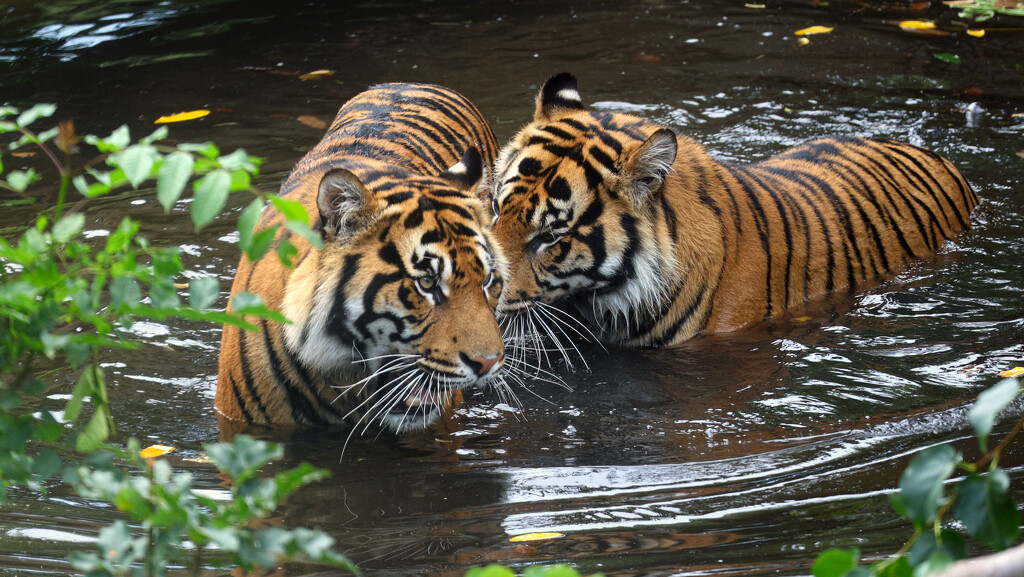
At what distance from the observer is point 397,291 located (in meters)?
2.62

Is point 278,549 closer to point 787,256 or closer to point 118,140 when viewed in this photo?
point 118,140

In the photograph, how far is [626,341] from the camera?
3779 mm

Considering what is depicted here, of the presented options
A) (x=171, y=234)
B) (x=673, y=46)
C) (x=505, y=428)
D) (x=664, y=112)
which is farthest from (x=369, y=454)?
(x=673, y=46)

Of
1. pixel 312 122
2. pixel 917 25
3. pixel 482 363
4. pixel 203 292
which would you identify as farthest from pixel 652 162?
pixel 917 25

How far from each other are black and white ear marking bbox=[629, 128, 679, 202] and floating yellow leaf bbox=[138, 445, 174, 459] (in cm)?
179

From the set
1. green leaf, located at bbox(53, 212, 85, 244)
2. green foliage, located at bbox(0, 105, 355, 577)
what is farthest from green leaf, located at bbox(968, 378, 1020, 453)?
green leaf, located at bbox(53, 212, 85, 244)

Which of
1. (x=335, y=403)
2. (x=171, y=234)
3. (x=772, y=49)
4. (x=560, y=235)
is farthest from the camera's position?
(x=772, y=49)

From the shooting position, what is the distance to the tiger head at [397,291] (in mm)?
2607

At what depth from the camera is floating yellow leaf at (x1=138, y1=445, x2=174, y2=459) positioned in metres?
3.00

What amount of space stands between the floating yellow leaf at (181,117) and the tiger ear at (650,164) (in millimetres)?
3618

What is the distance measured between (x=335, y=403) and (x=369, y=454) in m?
0.22

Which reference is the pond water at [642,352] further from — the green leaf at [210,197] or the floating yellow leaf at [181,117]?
the green leaf at [210,197]

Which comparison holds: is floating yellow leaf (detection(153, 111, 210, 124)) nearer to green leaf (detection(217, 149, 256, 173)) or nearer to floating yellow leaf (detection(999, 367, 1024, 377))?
floating yellow leaf (detection(999, 367, 1024, 377))

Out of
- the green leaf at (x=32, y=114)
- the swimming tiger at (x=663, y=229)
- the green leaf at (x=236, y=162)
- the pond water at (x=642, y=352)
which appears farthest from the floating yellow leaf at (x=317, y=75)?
the green leaf at (x=236, y=162)
